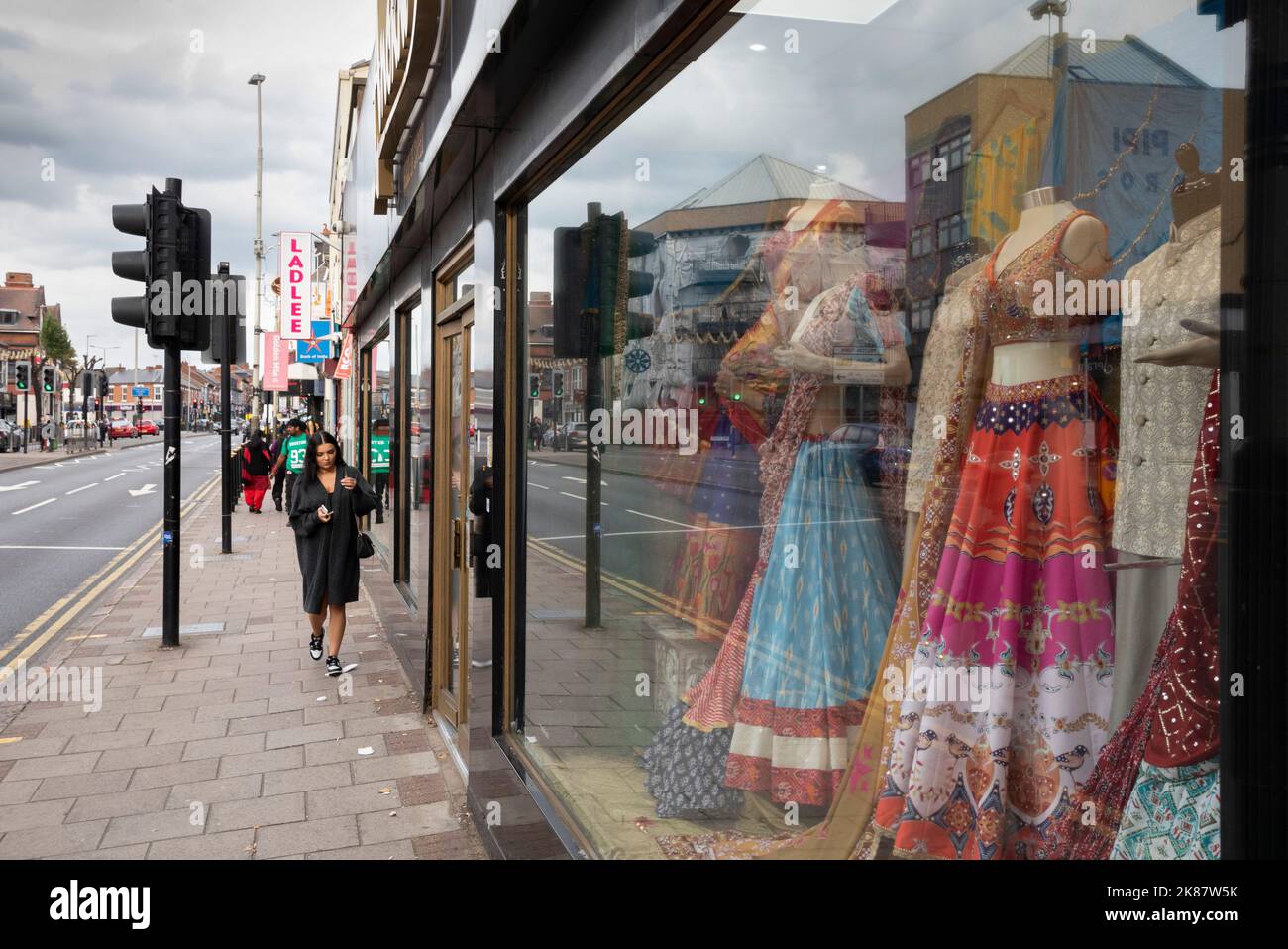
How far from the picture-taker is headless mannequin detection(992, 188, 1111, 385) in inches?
73.1

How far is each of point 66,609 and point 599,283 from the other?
7651 mm

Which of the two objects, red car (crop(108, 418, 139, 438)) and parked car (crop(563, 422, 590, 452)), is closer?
parked car (crop(563, 422, 590, 452))

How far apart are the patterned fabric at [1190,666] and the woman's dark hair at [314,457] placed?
6092mm

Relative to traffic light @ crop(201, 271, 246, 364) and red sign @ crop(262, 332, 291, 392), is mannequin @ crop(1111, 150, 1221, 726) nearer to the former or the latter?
traffic light @ crop(201, 271, 246, 364)

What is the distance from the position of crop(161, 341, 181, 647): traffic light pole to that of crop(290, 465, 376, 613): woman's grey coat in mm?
1380

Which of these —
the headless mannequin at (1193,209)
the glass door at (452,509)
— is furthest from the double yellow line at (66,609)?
the headless mannequin at (1193,209)

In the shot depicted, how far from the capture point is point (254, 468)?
18469 mm

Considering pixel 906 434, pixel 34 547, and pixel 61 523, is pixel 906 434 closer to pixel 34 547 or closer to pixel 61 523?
pixel 34 547

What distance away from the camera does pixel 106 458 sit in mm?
40156

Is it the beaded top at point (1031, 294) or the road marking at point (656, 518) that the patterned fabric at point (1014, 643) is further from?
the road marking at point (656, 518)

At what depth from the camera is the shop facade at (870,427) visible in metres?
1.53

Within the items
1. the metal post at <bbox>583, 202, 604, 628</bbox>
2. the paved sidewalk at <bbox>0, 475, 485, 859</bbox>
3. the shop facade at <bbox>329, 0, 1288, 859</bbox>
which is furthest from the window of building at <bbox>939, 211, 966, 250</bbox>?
the paved sidewalk at <bbox>0, 475, 485, 859</bbox>

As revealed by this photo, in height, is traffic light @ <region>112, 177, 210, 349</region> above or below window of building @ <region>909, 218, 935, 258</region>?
above
